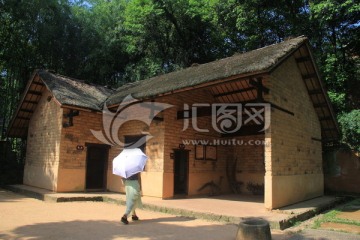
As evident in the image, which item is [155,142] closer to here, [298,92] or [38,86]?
[298,92]

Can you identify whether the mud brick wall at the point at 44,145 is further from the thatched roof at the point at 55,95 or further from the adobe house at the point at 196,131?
the thatched roof at the point at 55,95

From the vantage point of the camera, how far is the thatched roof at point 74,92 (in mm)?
10484

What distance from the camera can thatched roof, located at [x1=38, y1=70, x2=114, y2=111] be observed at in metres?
10.5

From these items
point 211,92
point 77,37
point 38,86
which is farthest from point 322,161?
point 77,37

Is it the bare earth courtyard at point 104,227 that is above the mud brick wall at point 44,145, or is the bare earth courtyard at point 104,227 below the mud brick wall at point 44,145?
below

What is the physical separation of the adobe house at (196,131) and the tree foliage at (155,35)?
14.4ft

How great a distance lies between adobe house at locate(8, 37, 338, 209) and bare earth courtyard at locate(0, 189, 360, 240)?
2056mm

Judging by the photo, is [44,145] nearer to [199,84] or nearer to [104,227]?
[104,227]

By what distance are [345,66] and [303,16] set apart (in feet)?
12.1

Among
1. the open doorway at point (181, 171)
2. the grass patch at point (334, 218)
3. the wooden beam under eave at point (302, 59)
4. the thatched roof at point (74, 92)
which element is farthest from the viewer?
the open doorway at point (181, 171)

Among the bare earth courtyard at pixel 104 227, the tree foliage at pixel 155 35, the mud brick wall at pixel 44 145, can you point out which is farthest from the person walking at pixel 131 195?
the tree foliage at pixel 155 35

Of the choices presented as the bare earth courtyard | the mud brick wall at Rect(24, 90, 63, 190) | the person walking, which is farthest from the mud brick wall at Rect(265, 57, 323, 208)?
the mud brick wall at Rect(24, 90, 63, 190)

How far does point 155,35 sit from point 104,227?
53.8ft

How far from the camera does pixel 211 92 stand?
12.2m
